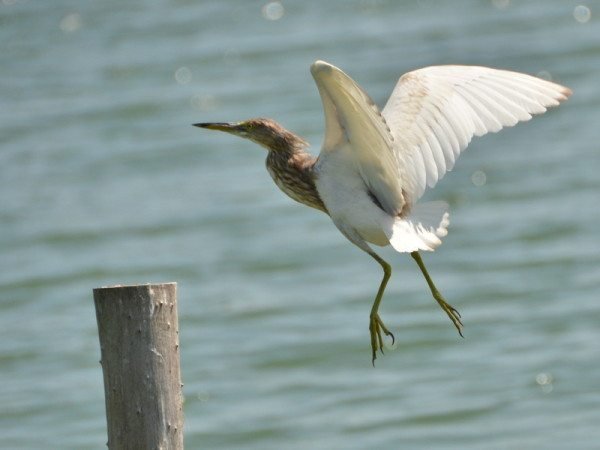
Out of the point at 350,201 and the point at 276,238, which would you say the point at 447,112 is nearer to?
the point at 350,201

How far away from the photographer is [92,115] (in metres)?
14.6

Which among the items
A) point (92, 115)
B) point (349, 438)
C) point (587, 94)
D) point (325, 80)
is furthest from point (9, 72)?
point (325, 80)

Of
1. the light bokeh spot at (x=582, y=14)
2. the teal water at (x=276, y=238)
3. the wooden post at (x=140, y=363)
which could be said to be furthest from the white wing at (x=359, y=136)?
the light bokeh spot at (x=582, y=14)

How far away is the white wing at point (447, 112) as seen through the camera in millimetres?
4656

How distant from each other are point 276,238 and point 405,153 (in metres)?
7.08

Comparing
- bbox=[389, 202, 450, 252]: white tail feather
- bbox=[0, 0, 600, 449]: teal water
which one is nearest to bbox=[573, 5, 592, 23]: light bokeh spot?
bbox=[0, 0, 600, 449]: teal water

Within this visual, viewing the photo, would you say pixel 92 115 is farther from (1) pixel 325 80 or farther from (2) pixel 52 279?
(1) pixel 325 80

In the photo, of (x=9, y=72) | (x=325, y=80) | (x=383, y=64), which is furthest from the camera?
(x=9, y=72)

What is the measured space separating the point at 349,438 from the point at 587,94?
6252 millimetres

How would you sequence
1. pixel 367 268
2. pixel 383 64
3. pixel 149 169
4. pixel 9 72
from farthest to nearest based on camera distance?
pixel 9 72, pixel 383 64, pixel 149 169, pixel 367 268

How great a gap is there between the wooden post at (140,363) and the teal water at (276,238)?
4.65 metres

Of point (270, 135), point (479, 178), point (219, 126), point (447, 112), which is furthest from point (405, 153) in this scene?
point (479, 178)

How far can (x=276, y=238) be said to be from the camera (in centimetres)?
1171

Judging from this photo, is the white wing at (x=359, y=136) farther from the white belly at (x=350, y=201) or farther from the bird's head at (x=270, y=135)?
the bird's head at (x=270, y=135)
